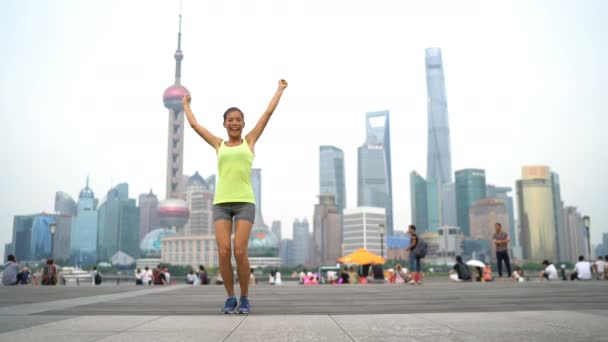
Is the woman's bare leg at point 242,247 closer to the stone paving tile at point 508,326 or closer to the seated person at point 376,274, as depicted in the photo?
the stone paving tile at point 508,326

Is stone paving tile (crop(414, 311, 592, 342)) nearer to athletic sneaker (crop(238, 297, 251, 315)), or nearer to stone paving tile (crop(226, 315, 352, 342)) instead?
stone paving tile (crop(226, 315, 352, 342))

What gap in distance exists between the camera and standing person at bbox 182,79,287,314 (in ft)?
18.4

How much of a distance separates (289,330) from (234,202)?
7.48ft

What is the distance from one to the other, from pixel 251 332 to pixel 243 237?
2.07m

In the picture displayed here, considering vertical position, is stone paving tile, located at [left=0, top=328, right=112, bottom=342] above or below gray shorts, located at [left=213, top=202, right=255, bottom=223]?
below

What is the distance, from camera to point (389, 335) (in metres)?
3.47

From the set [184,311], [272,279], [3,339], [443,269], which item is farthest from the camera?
[443,269]

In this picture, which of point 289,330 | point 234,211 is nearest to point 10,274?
point 234,211

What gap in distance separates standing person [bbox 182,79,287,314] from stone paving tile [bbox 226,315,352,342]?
102 cm

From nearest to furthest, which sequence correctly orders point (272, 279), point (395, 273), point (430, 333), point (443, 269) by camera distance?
point (430, 333) < point (395, 273) < point (272, 279) < point (443, 269)

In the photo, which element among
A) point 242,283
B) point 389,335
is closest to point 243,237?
point 242,283

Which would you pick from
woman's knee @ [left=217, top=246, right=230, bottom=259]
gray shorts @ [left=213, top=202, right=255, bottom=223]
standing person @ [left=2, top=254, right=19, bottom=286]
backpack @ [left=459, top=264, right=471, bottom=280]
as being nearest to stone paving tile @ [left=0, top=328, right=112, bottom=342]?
woman's knee @ [left=217, top=246, right=230, bottom=259]

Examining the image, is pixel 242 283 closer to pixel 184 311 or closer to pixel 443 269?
pixel 184 311

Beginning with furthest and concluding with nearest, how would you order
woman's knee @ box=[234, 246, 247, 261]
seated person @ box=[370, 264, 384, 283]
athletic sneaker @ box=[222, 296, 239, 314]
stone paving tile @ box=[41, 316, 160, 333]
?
1. seated person @ box=[370, 264, 384, 283]
2. woman's knee @ box=[234, 246, 247, 261]
3. athletic sneaker @ box=[222, 296, 239, 314]
4. stone paving tile @ box=[41, 316, 160, 333]
